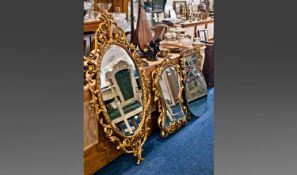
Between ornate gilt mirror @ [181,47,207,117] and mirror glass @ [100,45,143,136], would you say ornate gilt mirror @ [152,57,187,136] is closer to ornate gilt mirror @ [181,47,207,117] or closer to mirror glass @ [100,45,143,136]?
ornate gilt mirror @ [181,47,207,117]

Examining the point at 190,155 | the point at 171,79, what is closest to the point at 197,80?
the point at 171,79

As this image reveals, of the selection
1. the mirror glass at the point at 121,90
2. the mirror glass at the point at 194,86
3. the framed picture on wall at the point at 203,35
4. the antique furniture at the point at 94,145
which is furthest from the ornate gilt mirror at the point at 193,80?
the antique furniture at the point at 94,145

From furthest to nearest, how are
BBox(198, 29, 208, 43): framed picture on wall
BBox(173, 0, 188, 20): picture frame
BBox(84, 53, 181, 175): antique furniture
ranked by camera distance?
BBox(198, 29, 208, 43): framed picture on wall → BBox(173, 0, 188, 20): picture frame → BBox(84, 53, 181, 175): antique furniture

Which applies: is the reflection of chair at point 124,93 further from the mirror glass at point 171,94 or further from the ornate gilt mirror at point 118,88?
the mirror glass at point 171,94

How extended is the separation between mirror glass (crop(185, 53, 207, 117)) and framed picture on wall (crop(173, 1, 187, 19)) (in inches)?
17.8

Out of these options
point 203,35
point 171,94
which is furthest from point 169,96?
point 203,35

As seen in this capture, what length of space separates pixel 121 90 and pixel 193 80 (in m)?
0.82

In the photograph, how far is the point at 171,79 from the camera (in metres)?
2.29

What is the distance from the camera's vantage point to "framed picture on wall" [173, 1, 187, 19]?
1930 mm

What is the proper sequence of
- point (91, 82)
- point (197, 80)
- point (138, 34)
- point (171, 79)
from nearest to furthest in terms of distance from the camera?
1. point (91, 82)
2. point (138, 34)
3. point (171, 79)
4. point (197, 80)

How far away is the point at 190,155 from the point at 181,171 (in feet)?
0.43

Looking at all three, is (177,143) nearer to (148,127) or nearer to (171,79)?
(148,127)

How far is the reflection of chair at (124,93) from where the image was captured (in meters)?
1.77

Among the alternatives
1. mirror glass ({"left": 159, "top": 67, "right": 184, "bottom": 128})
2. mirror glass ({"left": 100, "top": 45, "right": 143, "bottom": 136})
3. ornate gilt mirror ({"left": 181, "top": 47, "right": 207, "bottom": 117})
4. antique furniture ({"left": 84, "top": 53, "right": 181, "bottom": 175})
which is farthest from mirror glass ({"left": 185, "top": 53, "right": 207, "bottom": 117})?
antique furniture ({"left": 84, "top": 53, "right": 181, "bottom": 175})
